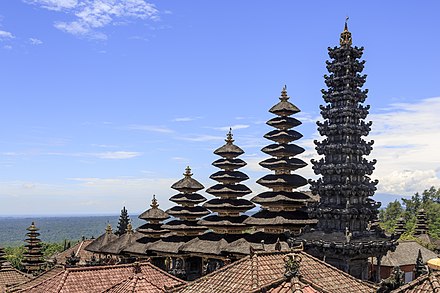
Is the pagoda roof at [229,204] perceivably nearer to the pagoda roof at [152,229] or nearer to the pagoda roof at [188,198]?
the pagoda roof at [188,198]

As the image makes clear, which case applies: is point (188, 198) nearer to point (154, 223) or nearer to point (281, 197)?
point (154, 223)

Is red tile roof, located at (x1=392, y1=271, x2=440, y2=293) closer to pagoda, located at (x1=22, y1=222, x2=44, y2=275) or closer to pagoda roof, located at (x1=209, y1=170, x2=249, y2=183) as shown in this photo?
pagoda roof, located at (x1=209, y1=170, x2=249, y2=183)

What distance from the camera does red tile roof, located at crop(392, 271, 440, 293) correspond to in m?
15.0

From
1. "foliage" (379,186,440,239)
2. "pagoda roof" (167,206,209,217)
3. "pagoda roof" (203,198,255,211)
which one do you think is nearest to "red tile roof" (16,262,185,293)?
"pagoda roof" (203,198,255,211)

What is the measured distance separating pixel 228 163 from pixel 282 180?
5857mm

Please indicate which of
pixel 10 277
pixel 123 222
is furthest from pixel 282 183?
pixel 123 222

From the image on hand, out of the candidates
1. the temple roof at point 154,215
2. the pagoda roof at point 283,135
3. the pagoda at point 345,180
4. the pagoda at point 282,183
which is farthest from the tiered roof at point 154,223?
the pagoda at point 345,180

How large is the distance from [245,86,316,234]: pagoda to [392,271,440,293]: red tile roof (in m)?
19.5

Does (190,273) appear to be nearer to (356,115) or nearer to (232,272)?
(356,115)

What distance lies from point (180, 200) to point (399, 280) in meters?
28.7

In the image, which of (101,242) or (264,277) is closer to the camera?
(264,277)

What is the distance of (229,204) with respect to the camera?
39.8m

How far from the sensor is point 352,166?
3291 cm

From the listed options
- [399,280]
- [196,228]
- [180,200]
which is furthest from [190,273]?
[399,280]
